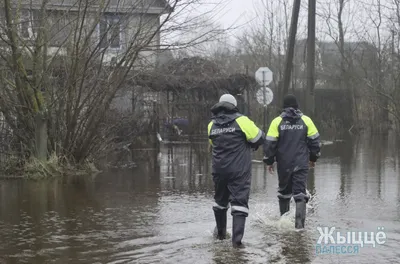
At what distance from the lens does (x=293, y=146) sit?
26.3 feet

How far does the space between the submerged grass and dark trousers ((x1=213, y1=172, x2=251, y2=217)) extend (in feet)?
22.0

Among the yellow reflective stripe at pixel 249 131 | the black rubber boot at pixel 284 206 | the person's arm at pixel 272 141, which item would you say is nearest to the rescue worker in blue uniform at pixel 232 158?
the yellow reflective stripe at pixel 249 131

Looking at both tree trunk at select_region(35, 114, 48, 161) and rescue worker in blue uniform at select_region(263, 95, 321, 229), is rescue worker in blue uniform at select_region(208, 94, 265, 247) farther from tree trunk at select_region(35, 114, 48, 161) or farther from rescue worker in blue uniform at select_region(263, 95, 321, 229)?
tree trunk at select_region(35, 114, 48, 161)

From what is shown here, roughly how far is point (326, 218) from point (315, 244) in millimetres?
1696

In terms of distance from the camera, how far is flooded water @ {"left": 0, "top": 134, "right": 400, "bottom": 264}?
6.52 m

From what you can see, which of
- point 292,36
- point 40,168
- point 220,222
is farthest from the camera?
point 292,36

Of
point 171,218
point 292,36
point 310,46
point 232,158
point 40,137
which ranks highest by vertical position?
point 292,36

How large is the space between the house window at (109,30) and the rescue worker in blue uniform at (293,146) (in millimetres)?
6285

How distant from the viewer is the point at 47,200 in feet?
33.8

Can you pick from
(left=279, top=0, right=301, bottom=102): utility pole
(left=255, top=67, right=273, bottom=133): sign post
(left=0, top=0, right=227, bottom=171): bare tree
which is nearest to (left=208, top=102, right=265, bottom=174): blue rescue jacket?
(left=0, top=0, right=227, bottom=171): bare tree

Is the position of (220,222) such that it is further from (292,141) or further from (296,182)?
(292,141)

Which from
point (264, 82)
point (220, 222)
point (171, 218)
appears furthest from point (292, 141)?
point (264, 82)

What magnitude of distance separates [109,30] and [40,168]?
340cm

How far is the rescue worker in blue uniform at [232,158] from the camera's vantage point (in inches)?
279
